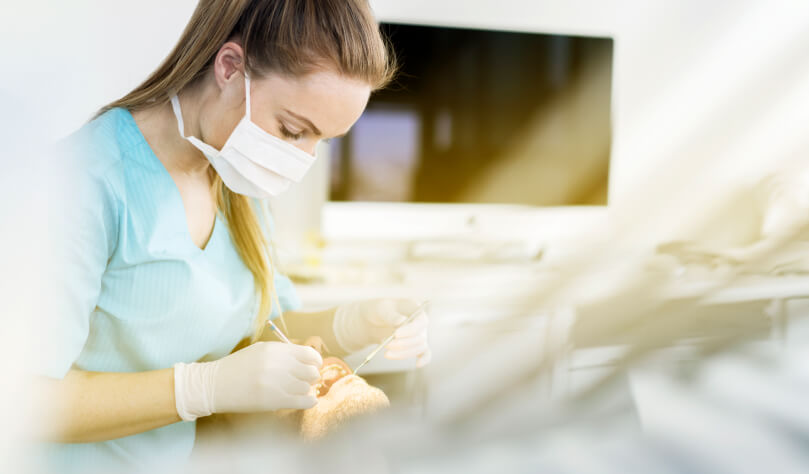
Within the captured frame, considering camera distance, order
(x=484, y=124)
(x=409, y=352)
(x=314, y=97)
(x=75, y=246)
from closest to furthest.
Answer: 1. (x=75, y=246)
2. (x=314, y=97)
3. (x=409, y=352)
4. (x=484, y=124)

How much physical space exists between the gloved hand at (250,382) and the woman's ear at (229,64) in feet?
1.06

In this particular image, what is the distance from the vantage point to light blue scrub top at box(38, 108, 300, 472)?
0.62m

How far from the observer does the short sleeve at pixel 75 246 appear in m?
0.52

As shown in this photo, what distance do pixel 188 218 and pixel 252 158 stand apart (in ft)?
0.40

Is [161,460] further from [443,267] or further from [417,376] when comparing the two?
[443,267]

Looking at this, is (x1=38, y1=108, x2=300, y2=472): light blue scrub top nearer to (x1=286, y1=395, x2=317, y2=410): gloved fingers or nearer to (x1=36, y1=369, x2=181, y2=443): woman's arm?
(x1=36, y1=369, x2=181, y2=443): woman's arm

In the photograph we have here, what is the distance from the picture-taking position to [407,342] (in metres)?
0.85

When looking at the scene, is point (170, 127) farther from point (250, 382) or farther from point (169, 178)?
point (250, 382)

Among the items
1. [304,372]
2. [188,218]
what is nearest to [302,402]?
[304,372]

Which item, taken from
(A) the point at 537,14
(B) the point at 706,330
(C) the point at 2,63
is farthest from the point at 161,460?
(A) the point at 537,14

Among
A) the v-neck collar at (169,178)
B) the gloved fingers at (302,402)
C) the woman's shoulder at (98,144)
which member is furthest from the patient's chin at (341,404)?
the woman's shoulder at (98,144)

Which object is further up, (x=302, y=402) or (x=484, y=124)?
(x=484, y=124)

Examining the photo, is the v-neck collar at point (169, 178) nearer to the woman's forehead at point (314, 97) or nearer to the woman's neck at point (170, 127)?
the woman's neck at point (170, 127)

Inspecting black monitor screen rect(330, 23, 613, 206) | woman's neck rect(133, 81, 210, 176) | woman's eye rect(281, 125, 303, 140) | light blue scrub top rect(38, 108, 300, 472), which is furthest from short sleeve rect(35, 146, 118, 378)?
black monitor screen rect(330, 23, 613, 206)
